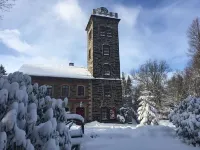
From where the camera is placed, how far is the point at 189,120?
911 centimetres

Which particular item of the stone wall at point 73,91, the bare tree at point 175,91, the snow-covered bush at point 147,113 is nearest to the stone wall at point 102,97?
the stone wall at point 73,91

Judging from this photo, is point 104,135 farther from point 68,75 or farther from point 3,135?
point 68,75

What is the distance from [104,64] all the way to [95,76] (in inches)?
84.8

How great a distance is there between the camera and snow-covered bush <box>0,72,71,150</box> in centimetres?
226

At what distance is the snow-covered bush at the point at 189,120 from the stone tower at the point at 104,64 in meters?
17.1

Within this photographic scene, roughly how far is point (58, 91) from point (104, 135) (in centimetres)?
1645

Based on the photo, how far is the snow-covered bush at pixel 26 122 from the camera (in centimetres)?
226

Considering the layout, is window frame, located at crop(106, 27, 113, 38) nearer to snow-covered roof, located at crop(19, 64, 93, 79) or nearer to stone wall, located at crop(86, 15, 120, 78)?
stone wall, located at crop(86, 15, 120, 78)

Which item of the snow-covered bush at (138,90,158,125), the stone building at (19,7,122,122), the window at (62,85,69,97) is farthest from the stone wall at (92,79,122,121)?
the snow-covered bush at (138,90,158,125)

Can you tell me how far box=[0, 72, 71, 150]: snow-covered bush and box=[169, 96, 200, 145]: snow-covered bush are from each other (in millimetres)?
7180

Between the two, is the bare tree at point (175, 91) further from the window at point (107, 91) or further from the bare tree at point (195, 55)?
the window at point (107, 91)

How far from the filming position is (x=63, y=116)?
343 centimetres

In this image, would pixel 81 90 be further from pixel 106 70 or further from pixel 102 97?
pixel 106 70

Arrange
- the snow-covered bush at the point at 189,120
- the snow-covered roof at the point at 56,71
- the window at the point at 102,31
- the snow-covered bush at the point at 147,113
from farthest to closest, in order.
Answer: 1. the window at the point at 102,31
2. the snow-covered roof at the point at 56,71
3. the snow-covered bush at the point at 147,113
4. the snow-covered bush at the point at 189,120
